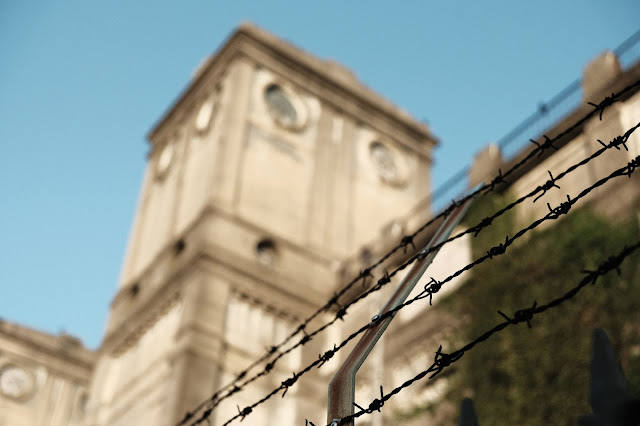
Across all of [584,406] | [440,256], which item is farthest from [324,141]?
[584,406]

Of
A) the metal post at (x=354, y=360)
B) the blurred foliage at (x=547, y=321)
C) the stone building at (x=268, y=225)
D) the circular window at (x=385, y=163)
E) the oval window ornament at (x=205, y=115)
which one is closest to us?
the metal post at (x=354, y=360)

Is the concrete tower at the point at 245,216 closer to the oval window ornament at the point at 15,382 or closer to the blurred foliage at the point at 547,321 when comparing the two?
the blurred foliage at the point at 547,321

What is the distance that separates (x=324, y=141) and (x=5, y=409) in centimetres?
1623

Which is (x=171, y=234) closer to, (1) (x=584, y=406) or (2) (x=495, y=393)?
(2) (x=495, y=393)

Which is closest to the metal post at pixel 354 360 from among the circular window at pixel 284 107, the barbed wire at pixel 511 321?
the barbed wire at pixel 511 321

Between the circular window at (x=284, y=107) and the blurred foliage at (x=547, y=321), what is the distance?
394 inches

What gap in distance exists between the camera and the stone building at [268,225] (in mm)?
20047

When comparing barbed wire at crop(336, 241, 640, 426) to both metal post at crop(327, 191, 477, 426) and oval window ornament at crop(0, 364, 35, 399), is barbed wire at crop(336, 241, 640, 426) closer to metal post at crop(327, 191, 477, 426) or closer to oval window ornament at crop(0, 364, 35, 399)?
metal post at crop(327, 191, 477, 426)

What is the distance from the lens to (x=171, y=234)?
83.3ft

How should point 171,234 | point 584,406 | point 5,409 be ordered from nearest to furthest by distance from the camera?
1. point 584,406
2. point 171,234
3. point 5,409

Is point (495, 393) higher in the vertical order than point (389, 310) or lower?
higher

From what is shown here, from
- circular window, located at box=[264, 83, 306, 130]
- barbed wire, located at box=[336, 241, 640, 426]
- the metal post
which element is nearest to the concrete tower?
circular window, located at box=[264, 83, 306, 130]

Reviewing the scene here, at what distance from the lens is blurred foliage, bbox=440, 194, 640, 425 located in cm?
1436

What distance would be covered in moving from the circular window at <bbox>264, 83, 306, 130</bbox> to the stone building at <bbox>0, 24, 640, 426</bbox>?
5cm
